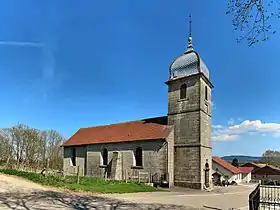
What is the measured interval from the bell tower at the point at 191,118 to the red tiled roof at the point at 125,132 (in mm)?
1602

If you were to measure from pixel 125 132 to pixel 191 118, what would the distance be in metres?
8.14

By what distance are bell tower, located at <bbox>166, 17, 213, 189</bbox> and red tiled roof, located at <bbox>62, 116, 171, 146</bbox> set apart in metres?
1.60

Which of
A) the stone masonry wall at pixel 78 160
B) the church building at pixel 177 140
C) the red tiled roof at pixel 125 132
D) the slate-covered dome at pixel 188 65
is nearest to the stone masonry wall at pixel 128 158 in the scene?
the church building at pixel 177 140

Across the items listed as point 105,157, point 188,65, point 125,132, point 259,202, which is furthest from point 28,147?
point 259,202

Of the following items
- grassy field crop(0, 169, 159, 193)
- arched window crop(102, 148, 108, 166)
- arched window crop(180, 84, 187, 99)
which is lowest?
grassy field crop(0, 169, 159, 193)

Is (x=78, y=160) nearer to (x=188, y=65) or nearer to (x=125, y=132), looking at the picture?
(x=125, y=132)

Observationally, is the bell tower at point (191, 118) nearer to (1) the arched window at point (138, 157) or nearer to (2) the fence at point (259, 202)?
(1) the arched window at point (138, 157)

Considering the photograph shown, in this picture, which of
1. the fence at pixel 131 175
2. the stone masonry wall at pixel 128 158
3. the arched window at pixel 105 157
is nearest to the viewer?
the fence at pixel 131 175

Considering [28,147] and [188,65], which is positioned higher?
[188,65]

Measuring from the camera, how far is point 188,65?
27.9 meters

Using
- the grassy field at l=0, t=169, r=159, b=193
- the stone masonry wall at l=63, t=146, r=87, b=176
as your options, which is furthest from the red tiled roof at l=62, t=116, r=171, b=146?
the grassy field at l=0, t=169, r=159, b=193

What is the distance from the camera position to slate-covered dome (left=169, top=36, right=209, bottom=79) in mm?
27281

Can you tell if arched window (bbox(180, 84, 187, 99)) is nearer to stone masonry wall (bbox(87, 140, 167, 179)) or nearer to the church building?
the church building

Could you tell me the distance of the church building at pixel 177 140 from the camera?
2605cm
